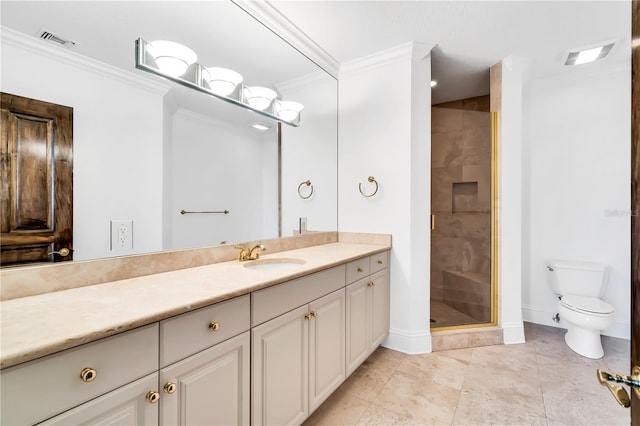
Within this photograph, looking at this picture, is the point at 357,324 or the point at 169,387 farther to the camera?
the point at 357,324

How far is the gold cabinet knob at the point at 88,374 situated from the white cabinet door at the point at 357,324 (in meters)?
1.29

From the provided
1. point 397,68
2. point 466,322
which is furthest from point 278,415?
point 397,68

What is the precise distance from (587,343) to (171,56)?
3.47 meters

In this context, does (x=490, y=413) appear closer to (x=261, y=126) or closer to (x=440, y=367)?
(x=440, y=367)

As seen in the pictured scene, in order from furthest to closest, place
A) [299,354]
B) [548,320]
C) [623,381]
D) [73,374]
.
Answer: [548,320], [299,354], [73,374], [623,381]

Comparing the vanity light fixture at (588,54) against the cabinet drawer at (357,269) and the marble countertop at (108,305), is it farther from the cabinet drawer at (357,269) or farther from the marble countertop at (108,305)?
the marble countertop at (108,305)

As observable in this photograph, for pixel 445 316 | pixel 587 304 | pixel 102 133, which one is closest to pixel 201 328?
pixel 102 133

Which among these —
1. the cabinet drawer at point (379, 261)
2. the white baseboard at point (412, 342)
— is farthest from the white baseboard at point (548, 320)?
the cabinet drawer at point (379, 261)

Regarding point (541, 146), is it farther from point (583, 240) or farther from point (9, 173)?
point (9, 173)

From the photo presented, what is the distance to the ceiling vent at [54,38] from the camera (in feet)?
3.37

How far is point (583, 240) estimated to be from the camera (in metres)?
2.73

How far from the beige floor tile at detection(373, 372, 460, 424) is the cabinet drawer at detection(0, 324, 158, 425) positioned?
1.45 meters

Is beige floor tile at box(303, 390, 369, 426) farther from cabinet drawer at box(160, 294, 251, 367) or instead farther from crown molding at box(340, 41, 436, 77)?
crown molding at box(340, 41, 436, 77)

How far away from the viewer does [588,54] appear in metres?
2.39
